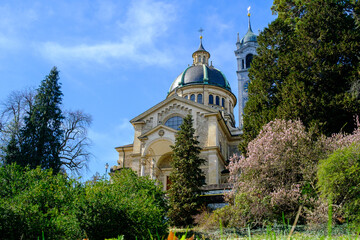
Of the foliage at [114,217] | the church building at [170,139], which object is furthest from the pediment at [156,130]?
the foliage at [114,217]

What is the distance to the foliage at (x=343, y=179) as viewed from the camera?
37.5ft

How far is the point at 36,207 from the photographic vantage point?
9.20 meters

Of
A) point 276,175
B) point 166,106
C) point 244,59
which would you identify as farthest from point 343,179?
point 244,59

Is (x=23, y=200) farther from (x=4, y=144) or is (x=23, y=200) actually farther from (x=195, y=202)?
(x=4, y=144)

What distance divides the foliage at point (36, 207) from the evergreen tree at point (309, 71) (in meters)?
10.3

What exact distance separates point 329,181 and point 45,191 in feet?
31.3

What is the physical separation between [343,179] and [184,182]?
364 inches

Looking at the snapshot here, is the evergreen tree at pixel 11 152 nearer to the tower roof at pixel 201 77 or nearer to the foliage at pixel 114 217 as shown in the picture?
the foliage at pixel 114 217

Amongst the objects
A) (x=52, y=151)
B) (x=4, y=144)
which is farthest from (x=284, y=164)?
(x=4, y=144)

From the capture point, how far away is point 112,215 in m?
9.87

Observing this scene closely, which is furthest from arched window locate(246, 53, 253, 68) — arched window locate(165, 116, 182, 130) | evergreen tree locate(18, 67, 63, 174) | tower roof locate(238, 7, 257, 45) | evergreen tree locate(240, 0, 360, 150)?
evergreen tree locate(240, 0, 360, 150)

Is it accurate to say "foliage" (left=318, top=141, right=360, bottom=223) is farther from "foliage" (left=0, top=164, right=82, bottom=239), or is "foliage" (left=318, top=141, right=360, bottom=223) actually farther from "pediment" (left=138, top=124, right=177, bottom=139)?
"pediment" (left=138, top=124, right=177, bottom=139)

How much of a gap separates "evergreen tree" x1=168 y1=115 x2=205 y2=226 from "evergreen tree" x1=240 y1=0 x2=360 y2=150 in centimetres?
333

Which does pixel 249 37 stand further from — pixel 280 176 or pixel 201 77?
pixel 280 176
